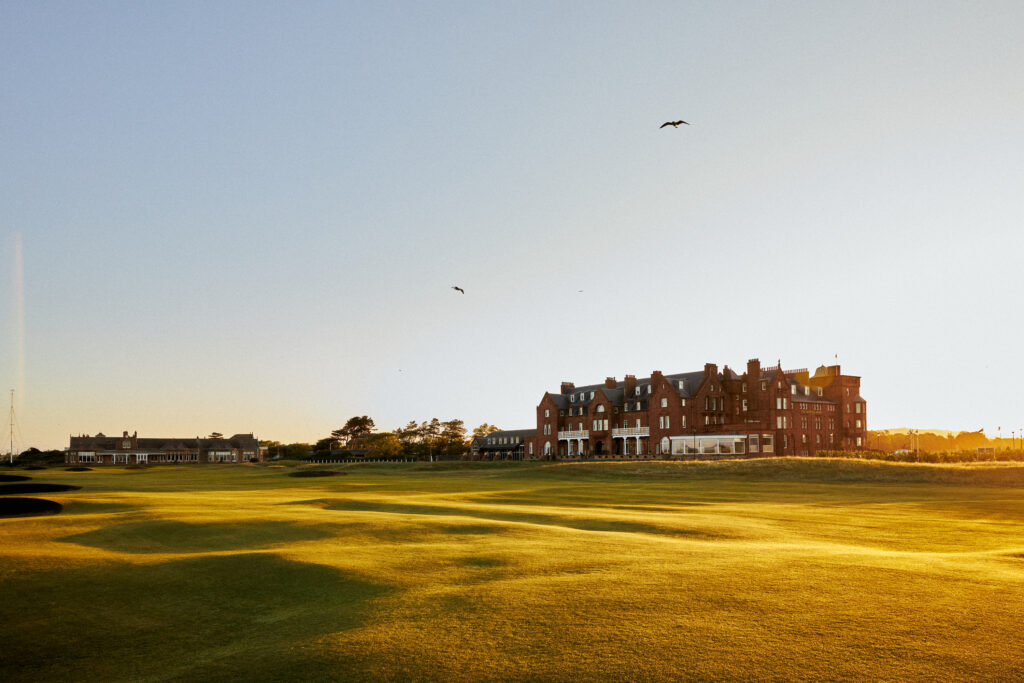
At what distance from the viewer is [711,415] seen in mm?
103688

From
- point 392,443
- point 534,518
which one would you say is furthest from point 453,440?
point 534,518

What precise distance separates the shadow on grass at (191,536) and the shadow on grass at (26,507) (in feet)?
13.5

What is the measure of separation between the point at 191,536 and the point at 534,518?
1182 centimetres

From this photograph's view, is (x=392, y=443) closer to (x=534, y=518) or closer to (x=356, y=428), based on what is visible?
(x=356, y=428)

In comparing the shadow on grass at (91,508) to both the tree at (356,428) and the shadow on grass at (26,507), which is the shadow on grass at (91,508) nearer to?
the shadow on grass at (26,507)

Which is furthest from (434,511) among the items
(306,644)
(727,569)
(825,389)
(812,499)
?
(825,389)

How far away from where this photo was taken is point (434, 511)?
28016mm

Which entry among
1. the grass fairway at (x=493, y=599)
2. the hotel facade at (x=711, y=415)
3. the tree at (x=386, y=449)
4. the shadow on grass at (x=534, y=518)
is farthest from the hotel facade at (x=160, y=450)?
the grass fairway at (x=493, y=599)

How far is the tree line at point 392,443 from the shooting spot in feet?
463

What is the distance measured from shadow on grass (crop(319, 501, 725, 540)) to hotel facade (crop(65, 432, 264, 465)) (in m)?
162

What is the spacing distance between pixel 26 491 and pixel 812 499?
1621 inches

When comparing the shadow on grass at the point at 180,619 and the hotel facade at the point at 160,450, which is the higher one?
the shadow on grass at the point at 180,619

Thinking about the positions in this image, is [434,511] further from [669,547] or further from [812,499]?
[812,499]

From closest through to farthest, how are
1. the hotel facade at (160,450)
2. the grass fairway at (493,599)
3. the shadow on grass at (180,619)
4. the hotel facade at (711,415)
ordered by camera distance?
1. the grass fairway at (493,599)
2. the shadow on grass at (180,619)
3. the hotel facade at (711,415)
4. the hotel facade at (160,450)
